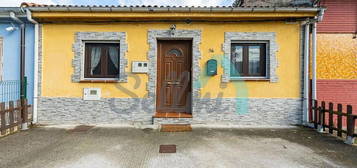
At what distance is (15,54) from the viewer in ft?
20.1

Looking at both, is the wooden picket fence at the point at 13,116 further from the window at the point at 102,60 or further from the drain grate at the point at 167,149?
the drain grate at the point at 167,149

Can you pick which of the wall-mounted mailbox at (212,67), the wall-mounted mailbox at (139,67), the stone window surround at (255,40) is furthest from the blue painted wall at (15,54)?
the stone window surround at (255,40)

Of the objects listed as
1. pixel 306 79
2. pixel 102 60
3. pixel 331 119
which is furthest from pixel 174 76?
pixel 331 119

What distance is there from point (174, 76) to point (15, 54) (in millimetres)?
5004

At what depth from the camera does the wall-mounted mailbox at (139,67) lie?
6113 millimetres

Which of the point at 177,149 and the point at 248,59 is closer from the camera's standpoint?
the point at 177,149

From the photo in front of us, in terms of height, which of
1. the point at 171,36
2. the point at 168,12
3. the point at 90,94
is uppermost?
the point at 168,12

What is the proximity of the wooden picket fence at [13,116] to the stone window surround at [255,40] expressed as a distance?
5863mm

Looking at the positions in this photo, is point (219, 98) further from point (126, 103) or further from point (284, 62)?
point (126, 103)

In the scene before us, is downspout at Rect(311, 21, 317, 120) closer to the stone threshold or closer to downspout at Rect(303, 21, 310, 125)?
downspout at Rect(303, 21, 310, 125)

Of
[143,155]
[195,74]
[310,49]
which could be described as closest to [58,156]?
[143,155]

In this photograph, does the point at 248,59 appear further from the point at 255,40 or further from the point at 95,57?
the point at 95,57

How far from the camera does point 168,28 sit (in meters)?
6.16

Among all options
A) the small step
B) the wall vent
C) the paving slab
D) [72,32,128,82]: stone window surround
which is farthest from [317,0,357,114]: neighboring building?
the wall vent
